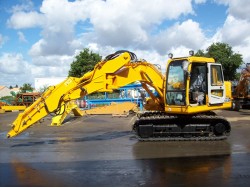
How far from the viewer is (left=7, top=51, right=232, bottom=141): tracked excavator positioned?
12.9 m

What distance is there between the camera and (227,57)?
57.9m

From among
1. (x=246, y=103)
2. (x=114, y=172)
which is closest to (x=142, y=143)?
(x=114, y=172)

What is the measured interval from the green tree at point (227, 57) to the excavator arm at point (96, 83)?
147ft

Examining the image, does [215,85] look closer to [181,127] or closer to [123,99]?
[181,127]

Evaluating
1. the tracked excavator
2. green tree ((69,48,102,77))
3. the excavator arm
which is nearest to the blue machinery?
the excavator arm

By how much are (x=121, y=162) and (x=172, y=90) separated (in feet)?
14.3

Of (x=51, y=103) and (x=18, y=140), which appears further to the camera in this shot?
(x=18, y=140)

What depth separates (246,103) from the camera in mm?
31359

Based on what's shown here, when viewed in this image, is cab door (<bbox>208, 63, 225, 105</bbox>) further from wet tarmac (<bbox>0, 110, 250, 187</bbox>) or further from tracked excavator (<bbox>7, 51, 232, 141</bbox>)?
wet tarmac (<bbox>0, 110, 250, 187</bbox>)

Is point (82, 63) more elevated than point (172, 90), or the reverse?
point (82, 63)

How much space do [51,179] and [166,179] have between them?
2545 mm

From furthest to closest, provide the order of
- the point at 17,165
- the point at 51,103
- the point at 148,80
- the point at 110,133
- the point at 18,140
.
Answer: the point at 110,133 < the point at 18,140 < the point at 148,80 < the point at 51,103 < the point at 17,165

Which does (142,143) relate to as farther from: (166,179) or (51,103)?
(166,179)

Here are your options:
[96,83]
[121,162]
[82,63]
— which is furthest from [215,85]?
[82,63]
